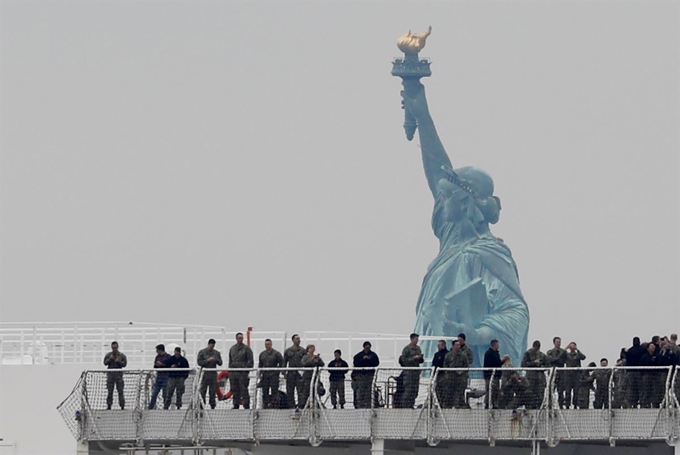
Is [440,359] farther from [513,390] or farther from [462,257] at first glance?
[462,257]

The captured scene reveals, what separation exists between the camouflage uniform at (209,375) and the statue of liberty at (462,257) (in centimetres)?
3689

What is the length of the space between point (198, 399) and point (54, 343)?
11022mm

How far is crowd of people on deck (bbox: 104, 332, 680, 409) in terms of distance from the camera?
38.7 m

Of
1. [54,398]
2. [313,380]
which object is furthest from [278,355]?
[54,398]

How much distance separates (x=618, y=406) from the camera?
38.8 metres

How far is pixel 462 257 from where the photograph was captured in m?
81.1

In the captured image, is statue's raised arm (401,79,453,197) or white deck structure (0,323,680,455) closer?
white deck structure (0,323,680,455)

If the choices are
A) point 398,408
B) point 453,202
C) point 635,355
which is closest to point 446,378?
point 398,408

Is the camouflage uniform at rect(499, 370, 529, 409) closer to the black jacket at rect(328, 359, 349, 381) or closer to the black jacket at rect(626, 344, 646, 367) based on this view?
the black jacket at rect(626, 344, 646, 367)

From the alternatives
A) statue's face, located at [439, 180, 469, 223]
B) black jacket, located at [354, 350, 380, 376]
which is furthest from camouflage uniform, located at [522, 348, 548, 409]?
statue's face, located at [439, 180, 469, 223]

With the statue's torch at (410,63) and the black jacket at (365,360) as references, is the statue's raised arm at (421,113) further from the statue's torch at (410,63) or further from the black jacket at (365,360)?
the black jacket at (365,360)

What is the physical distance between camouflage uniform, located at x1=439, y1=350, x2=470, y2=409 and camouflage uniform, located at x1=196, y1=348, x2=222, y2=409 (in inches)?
198

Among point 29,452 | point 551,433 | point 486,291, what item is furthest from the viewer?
point 486,291

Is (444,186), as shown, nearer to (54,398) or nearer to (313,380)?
(54,398)
